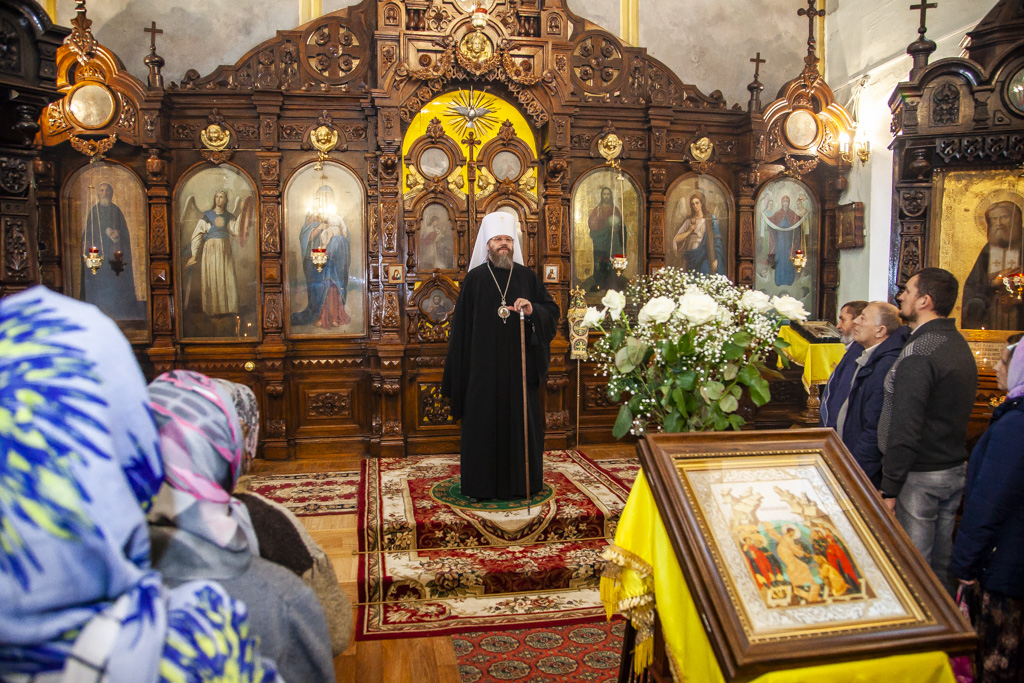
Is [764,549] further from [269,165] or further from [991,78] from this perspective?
[269,165]

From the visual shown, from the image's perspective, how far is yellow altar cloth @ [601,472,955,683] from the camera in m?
1.76

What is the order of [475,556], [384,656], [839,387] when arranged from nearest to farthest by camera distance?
1. [384,656]
2. [839,387]
3. [475,556]

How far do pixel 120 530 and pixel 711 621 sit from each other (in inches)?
54.5

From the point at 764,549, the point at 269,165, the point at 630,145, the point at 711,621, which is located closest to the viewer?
the point at 711,621

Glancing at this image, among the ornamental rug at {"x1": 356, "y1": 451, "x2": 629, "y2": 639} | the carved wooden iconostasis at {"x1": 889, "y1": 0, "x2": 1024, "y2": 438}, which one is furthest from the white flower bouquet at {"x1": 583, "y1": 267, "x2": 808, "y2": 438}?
the carved wooden iconostasis at {"x1": 889, "y1": 0, "x2": 1024, "y2": 438}

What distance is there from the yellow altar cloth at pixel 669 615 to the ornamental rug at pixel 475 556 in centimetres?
200

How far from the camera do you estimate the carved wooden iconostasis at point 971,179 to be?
566 cm

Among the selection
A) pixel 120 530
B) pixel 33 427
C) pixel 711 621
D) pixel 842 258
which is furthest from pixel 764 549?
pixel 842 258

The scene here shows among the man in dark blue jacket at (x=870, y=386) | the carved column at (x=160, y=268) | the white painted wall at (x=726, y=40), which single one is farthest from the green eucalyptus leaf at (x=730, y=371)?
the white painted wall at (x=726, y=40)

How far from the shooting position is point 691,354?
2338mm

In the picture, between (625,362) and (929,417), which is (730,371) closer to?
(625,362)

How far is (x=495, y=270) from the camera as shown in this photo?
18.2 ft

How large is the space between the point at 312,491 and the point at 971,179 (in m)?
6.26

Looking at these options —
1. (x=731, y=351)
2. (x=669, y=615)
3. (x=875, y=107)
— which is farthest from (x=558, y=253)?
(x=669, y=615)
